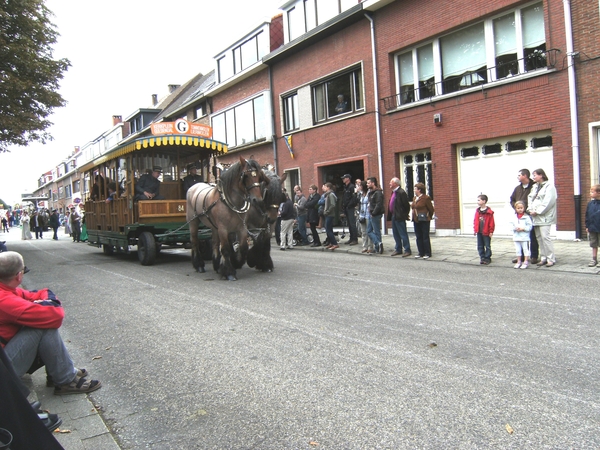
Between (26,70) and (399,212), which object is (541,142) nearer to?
(399,212)

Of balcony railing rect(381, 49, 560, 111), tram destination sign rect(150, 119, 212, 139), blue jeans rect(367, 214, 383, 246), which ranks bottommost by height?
blue jeans rect(367, 214, 383, 246)

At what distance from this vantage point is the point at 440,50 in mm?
14469

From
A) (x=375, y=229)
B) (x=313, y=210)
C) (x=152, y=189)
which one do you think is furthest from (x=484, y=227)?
(x=152, y=189)

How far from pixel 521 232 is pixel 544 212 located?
535 mm

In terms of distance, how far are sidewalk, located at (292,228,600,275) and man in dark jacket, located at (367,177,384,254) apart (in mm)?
381

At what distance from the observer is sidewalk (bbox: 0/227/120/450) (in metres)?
2.87

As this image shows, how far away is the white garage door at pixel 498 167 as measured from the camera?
1205 cm

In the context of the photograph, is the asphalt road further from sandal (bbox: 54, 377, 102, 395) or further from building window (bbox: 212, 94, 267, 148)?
building window (bbox: 212, 94, 267, 148)

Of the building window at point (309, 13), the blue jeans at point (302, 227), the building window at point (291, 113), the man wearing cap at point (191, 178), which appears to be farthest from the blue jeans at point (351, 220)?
the building window at point (309, 13)

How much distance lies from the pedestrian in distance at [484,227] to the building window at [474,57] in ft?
16.2

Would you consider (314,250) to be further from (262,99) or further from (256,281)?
(262,99)

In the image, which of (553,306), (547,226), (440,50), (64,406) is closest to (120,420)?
(64,406)

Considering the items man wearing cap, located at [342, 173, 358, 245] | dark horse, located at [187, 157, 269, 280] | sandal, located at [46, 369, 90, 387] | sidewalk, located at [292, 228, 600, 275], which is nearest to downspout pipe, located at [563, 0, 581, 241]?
sidewalk, located at [292, 228, 600, 275]

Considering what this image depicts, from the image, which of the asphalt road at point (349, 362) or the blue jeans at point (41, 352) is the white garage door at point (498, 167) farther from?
the blue jeans at point (41, 352)
